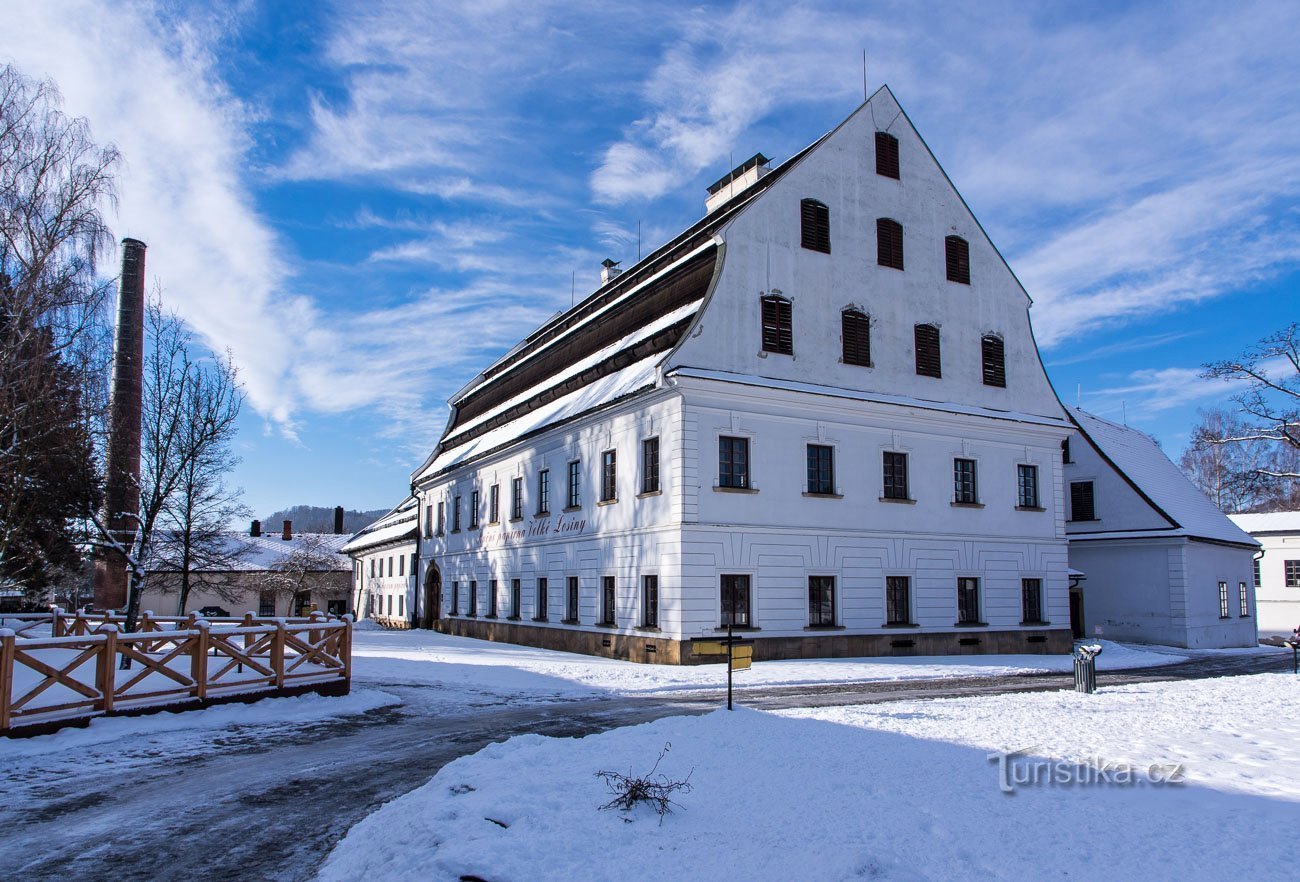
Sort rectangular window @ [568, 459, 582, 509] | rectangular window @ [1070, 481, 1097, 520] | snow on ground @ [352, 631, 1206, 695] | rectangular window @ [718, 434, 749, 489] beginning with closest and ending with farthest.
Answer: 1. snow on ground @ [352, 631, 1206, 695]
2. rectangular window @ [718, 434, 749, 489]
3. rectangular window @ [568, 459, 582, 509]
4. rectangular window @ [1070, 481, 1097, 520]

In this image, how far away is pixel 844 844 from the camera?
6672 mm

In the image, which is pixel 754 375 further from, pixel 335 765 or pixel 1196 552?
pixel 1196 552

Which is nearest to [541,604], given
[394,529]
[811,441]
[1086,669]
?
[811,441]

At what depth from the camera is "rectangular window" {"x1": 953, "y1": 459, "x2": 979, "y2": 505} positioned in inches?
1102

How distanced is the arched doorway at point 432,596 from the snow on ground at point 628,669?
1376 centimetres

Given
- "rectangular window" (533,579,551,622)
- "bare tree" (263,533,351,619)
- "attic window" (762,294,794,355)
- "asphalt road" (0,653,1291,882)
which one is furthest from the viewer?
"bare tree" (263,533,351,619)

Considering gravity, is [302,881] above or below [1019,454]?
below

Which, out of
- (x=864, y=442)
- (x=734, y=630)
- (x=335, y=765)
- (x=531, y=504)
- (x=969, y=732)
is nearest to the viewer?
(x=335, y=765)

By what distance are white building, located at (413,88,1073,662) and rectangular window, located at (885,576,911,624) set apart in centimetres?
9

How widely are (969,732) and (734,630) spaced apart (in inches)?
484

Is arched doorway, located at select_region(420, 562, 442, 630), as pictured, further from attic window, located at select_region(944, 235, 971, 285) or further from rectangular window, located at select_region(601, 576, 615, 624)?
attic window, located at select_region(944, 235, 971, 285)

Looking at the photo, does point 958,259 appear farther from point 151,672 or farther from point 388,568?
point 388,568

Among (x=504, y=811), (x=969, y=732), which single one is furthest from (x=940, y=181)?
(x=504, y=811)

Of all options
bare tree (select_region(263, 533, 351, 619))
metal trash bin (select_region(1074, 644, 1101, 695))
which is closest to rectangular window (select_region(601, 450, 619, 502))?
metal trash bin (select_region(1074, 644, 1101, 695))
